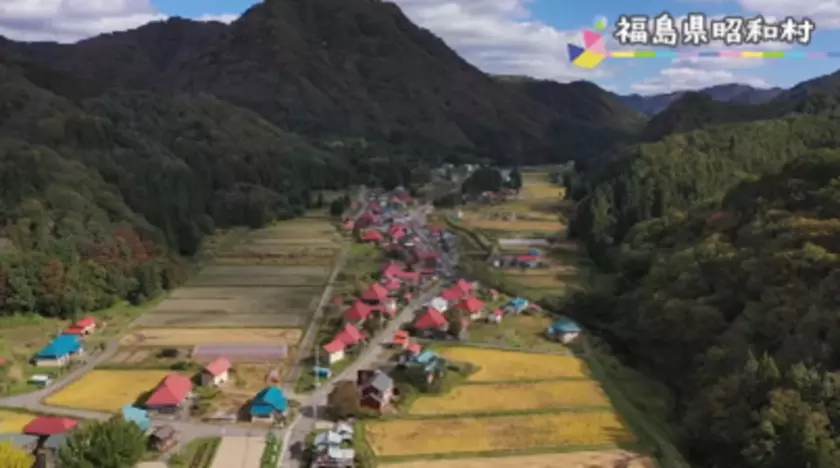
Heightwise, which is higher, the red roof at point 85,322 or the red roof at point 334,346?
the red roof at point 85,322

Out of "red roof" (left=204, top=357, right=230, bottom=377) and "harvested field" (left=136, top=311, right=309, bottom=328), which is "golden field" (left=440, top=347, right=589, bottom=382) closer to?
"red roof" (left=204, top=357, right=230, bottom=377)

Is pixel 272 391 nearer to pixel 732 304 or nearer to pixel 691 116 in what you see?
pixel 732 304

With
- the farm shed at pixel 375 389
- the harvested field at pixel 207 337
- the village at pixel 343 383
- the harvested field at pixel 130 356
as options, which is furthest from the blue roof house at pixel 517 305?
the harvested field at pixel 130 356

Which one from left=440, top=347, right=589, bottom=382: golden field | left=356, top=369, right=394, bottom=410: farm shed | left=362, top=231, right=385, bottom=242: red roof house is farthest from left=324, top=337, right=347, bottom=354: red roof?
left=362, top=231, right=385, bottom=242: red roof house

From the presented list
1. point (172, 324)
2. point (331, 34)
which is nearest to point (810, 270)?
point (172, 324)

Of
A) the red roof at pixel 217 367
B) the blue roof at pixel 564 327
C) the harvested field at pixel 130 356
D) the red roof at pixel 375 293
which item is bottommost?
the blue roof at pixel 564 327

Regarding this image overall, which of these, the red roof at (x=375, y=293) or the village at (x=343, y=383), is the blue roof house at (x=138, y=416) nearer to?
the village at (x=343, y=383)

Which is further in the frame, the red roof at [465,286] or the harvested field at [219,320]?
the red roof at [465,286]
